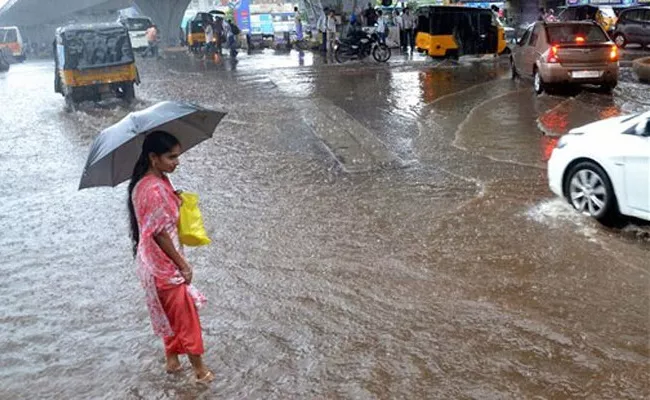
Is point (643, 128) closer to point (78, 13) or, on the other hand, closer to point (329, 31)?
point (329, 31)

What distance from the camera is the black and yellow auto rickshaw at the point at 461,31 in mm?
22531

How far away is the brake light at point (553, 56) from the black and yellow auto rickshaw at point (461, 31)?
10232 mm

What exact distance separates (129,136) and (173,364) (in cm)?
146

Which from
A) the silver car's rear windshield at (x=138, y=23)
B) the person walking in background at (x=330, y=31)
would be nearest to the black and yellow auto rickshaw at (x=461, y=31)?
the person walking in background at (x=330, y=31)

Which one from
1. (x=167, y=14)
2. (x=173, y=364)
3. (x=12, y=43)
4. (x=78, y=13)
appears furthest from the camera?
(x=78, y=13)

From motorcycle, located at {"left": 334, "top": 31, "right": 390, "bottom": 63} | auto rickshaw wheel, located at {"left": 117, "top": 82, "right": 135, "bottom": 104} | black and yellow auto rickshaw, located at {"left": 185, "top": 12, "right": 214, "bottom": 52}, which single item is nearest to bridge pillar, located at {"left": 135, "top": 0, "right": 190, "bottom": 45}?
black and yellow auto rickshaw, located at {"left": 185, "top": 12, "right": 214, "bottom": 52}

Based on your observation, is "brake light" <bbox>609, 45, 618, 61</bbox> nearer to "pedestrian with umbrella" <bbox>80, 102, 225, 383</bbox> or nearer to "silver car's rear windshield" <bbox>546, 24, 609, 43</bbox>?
"silver car's rear windshield" <bbox>546, 24, 609, 43</bbox>

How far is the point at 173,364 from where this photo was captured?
3707mm

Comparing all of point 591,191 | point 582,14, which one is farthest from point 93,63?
point 582,14

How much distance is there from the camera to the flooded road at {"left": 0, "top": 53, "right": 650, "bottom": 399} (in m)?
3.68

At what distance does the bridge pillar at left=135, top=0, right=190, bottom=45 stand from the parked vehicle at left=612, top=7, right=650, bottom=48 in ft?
110

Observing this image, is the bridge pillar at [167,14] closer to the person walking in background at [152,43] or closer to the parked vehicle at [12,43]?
the parked vehicle at [12,43]

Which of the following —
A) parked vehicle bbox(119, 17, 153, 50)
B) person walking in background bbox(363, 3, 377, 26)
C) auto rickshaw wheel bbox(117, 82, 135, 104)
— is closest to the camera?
auto rickshaw wheel bbox(117, 82, 135, 104)

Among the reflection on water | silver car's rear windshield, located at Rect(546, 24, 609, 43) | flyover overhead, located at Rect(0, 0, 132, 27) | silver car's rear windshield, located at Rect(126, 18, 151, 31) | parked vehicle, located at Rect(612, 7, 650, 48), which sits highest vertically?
flyover overhead, located at Rect(0, 0, 132, 27)
